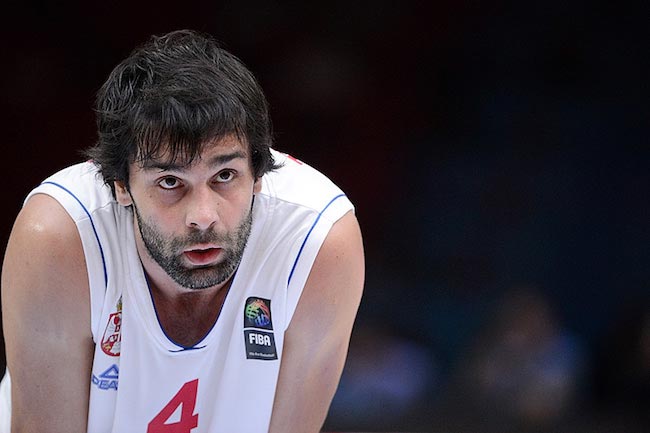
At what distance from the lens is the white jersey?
7.86 feet

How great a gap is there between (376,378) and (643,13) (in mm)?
2048

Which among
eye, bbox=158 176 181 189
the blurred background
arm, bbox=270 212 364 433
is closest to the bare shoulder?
arm, bbox=270 212 364 433

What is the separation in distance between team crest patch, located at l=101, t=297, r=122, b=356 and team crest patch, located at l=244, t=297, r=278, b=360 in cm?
30

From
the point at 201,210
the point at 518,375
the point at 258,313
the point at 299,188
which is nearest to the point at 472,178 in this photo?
the point at 518,375

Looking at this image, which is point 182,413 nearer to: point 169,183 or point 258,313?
point 258,313

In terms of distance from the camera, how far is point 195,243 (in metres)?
2.21

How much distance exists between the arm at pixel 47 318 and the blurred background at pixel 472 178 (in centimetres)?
223

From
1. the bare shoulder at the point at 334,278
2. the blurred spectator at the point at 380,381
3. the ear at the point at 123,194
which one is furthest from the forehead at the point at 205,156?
the blurred spectator at the point at 380,381

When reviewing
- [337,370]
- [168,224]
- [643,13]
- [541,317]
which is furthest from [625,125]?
[168,224]

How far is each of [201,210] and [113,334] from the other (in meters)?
0.45

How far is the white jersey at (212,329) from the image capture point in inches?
94.3

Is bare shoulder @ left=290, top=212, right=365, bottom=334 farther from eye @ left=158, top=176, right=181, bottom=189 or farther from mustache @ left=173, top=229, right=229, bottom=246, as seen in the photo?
eye @ left=158, top=176, right=181, bottom=189

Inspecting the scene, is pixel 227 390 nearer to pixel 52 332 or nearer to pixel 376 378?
pixel 52 332

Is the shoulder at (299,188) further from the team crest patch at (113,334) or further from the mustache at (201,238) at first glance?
the team crest patch at (113,334)
